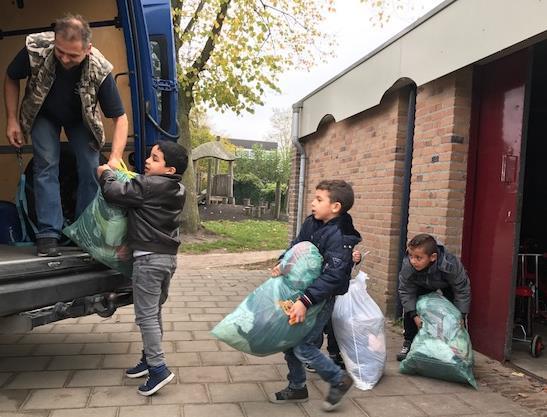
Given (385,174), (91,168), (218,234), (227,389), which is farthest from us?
(218,234)

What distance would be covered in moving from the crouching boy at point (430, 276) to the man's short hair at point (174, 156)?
1812 mm

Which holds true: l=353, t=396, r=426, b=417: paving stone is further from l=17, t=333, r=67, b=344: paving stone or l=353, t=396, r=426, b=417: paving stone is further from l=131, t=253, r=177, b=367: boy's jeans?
l=17, t=333, r=67, b=344: paving stone

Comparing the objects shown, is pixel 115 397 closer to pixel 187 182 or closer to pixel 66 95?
pixel 66 95

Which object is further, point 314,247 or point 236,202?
point 236,202

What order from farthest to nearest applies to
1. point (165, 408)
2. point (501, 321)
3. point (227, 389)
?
point (501, 321)
point (227, 389)
point (165, 408)

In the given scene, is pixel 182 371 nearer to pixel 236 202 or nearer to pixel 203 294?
pixel 203 294

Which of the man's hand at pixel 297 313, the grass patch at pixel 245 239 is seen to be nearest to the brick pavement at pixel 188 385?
the man's hand at pixel 297 313

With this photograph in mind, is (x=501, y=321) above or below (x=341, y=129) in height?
below

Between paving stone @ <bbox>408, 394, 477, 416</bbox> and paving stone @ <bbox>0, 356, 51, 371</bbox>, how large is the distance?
8.54ft

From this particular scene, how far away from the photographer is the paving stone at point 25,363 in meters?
3.67

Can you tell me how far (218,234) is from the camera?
13953 millimetres

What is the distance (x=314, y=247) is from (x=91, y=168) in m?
1.73

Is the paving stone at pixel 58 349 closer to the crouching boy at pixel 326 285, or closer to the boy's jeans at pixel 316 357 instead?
the crouching boy at pixel 326 285

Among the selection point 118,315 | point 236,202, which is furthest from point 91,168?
point 236,202
